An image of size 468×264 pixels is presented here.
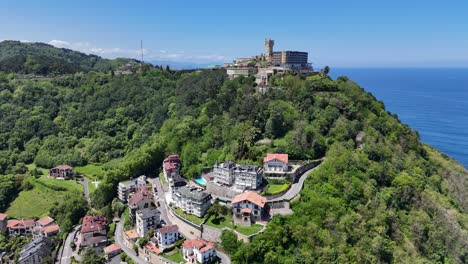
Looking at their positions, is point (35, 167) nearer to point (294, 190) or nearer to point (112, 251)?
point (112, 251)

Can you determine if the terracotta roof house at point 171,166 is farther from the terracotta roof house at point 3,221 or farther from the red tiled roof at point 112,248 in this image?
the terracotta roof house at point 3,221

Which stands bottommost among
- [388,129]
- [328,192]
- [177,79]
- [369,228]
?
[369,228]

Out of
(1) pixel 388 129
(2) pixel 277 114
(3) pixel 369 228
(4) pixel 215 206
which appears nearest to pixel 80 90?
(2) pixel 277 114

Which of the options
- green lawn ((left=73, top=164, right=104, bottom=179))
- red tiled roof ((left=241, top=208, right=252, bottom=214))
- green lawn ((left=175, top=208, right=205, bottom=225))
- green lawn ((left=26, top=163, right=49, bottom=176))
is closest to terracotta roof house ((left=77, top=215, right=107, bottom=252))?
green lawn ((left=175, top=208, right=205, bottom=225))

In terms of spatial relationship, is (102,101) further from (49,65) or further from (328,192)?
(328,192)

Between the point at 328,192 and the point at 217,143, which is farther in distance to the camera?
the point at 217,143

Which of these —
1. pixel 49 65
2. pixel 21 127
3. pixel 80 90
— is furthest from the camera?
pixel 49 65

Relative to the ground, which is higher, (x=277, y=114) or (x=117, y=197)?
(x=277, y=114)

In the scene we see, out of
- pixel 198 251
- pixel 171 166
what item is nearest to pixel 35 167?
pixel 171 166
